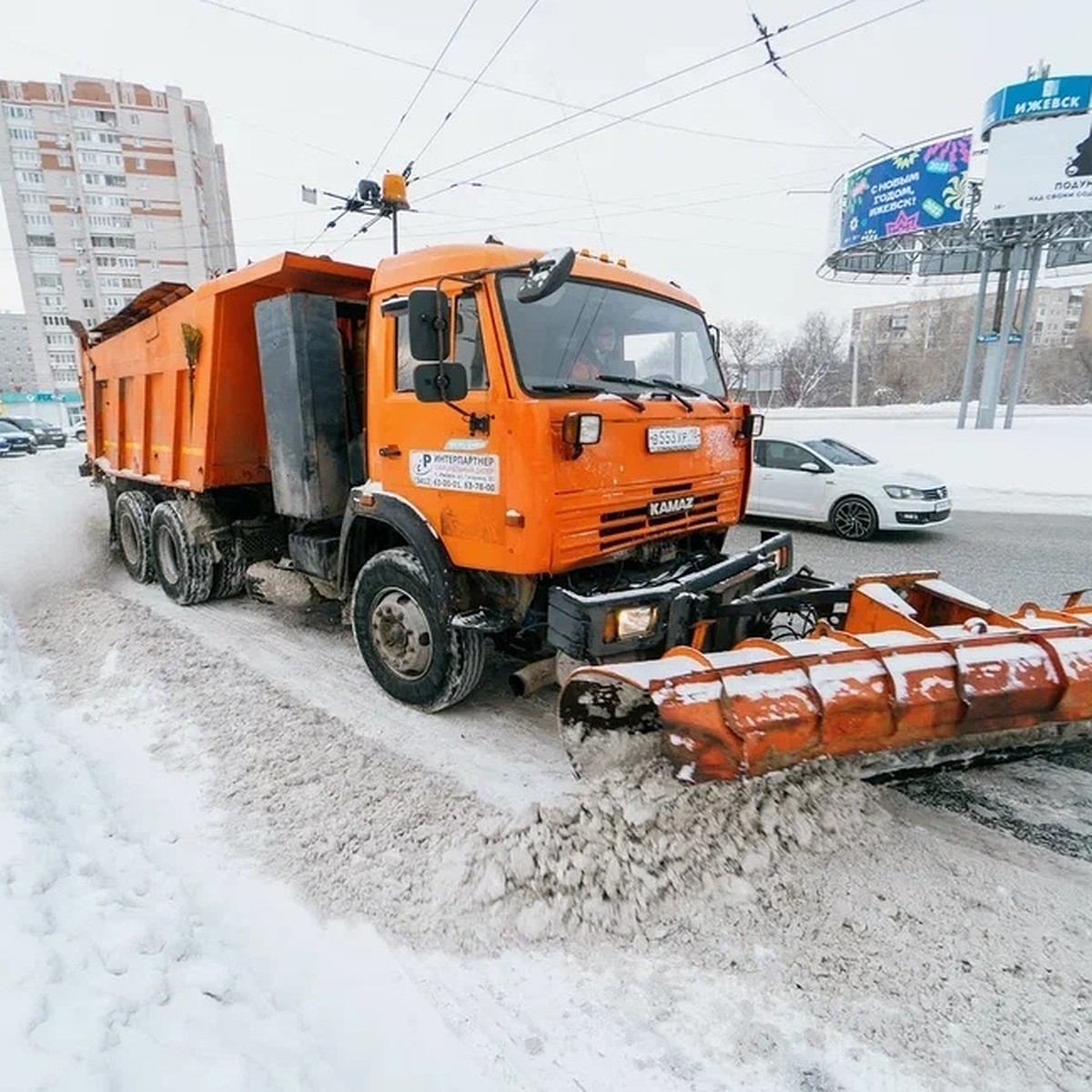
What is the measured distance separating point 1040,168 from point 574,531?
27068mm

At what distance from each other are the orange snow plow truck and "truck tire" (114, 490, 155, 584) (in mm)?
1819

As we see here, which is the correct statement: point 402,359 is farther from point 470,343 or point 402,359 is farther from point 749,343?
point 749,343

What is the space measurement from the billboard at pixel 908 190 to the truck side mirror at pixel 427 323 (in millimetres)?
26541

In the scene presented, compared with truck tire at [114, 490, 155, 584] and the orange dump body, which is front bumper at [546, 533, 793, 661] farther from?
truck tire at [114, 490, 155, 584]

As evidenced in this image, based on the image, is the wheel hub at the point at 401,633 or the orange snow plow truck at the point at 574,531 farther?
the wheel hub at the point at 401,633

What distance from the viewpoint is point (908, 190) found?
24469 millimetres

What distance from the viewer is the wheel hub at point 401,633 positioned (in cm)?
411

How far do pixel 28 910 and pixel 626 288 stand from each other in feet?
13.2

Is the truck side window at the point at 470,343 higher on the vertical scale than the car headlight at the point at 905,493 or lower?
higher

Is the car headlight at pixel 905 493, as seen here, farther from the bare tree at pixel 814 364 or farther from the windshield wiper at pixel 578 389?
the bare tree at pixel 814 364

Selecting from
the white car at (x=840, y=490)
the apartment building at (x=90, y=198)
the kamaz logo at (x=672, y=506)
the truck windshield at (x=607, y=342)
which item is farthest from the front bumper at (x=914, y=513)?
the apartment building at (x=90, y=198)

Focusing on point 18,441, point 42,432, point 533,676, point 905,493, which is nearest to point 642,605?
point 533,676

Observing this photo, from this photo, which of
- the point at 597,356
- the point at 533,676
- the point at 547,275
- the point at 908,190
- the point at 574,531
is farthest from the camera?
the point at 908,190

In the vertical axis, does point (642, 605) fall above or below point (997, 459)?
above
